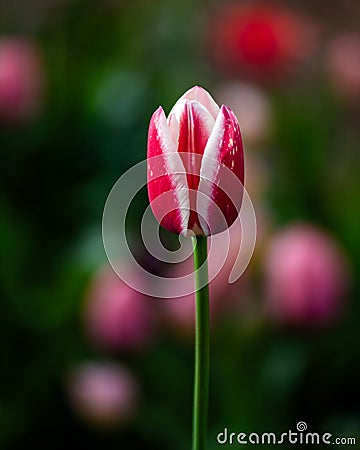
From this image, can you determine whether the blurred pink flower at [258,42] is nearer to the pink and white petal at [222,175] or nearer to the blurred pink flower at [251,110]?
the blurred pink flower at [251,110]

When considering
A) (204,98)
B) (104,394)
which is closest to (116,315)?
(104,394)

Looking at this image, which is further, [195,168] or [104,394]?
[104,394]

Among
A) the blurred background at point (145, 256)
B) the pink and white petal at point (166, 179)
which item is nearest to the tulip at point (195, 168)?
the pink and white petal at point (166, 179)

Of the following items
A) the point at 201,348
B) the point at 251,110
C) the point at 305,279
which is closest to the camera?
the point at 201,348

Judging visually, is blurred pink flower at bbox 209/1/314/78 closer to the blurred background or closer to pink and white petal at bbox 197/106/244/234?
the blurred background

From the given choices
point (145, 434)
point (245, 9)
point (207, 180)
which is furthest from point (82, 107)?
point (207, 180)

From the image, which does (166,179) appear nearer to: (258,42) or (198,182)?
(198,182)

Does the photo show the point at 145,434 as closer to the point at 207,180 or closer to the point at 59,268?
the point at 59,268

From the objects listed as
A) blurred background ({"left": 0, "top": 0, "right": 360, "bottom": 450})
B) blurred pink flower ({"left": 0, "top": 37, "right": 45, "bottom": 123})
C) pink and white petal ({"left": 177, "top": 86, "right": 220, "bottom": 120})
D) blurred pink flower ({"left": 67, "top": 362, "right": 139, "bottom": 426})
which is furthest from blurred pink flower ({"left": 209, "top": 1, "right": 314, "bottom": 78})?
pink and white petal ({"left": 177, "top": 86, "right": 220, "bottom": 120})
